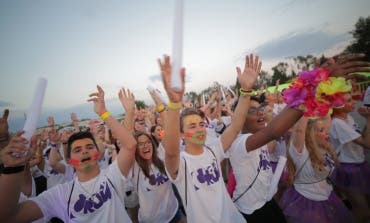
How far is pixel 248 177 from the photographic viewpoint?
286 centimetres

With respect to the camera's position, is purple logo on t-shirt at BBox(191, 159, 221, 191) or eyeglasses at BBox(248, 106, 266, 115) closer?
purple logo on t-shirt at BBox(191, 159, 221, 191)

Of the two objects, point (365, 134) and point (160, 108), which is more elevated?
point (160, 108)

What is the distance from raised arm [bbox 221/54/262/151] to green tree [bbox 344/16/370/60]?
152ft

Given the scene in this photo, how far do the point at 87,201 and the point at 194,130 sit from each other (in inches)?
54.1

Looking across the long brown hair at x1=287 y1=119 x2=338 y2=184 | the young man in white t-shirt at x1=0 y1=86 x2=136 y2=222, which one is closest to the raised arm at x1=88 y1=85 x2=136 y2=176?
the young man in white t-shirt at x1=0 y1=86 x2=136 y2=222

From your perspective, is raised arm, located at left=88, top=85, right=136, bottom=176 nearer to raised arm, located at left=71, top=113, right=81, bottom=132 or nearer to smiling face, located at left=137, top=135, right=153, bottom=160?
smiling face, located at left=137, top=135, right=153, bottom=160

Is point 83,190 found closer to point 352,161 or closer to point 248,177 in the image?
point 248,177

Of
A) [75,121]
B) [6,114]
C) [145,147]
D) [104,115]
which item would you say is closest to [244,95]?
[104,115]

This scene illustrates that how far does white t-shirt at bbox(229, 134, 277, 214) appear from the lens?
2783 millimetres

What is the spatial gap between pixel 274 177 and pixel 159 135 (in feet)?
9.39

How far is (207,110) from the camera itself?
7.54 m

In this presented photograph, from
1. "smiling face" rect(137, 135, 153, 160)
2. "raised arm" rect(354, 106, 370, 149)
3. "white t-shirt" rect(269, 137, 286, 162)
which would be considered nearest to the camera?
"raised arm" rect(354, 106, 370, 149)

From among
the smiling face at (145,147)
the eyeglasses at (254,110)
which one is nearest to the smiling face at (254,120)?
the eyeglasses at (254,110)

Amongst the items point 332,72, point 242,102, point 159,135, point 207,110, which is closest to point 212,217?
point 242,102
